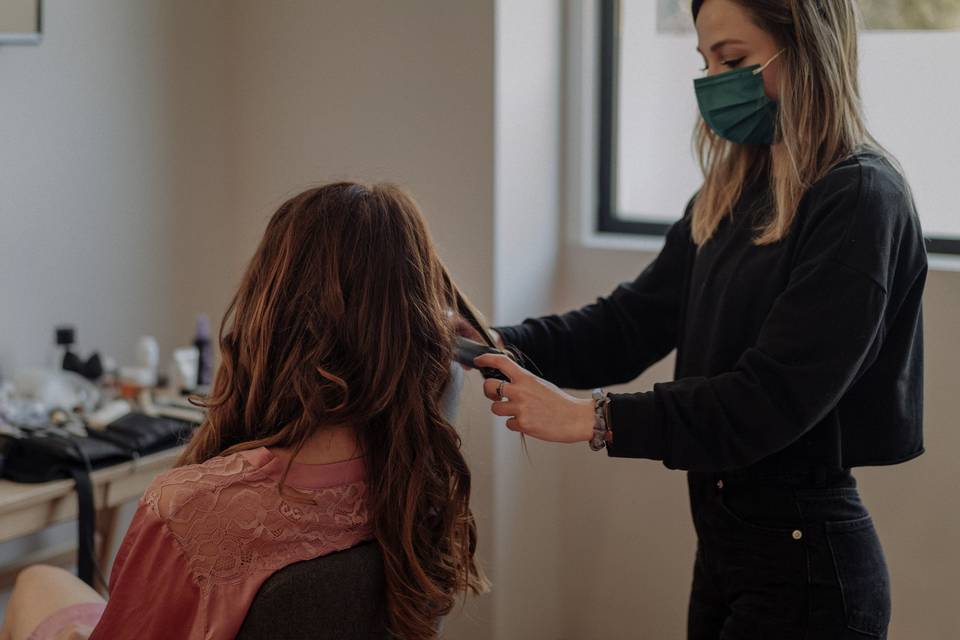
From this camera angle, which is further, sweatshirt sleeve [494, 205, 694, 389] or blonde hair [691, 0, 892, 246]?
sweatshirt sleeve [494, 205, 694, 389]

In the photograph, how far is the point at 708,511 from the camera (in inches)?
61.1

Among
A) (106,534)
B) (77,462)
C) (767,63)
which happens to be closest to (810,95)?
(767,63)

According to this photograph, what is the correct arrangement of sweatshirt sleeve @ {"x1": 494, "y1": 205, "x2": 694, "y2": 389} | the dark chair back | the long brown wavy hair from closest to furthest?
the dark chair back < the long brown wavy hair < sweatshirt sleeve @ {"x1": 494, "y1": 205, "x2": 694, "y2": 389}

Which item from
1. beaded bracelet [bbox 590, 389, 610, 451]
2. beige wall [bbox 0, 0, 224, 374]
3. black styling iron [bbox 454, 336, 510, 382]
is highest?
beige wall [bbox 0, 0, 224, 374]

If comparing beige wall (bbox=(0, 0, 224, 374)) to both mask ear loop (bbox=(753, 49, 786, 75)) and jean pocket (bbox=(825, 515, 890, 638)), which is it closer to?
mask ear loop (bbox=(753, 49, 786, 75))

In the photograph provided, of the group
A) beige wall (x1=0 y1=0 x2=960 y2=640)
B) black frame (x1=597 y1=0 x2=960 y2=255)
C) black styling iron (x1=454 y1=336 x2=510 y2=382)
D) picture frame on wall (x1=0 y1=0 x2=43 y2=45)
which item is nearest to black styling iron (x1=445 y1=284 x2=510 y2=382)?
black styling iron (x1=454 y1=336 x2=510 y2=382)

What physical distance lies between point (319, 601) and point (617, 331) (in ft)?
2.51

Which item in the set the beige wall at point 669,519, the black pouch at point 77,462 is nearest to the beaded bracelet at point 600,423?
the beige wall at point 669,519

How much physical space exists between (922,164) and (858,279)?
962 mm

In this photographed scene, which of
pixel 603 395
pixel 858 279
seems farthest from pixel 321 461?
pixel 858 279

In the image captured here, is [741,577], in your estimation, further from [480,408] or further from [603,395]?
[480,408]

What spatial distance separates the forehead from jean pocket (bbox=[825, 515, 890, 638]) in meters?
0.65

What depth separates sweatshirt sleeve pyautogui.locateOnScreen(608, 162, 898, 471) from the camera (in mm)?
1352

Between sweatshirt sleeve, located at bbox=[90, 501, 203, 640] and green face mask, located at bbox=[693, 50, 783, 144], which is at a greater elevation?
green face mask, located at bbox=[693, 50, 783, 144]
